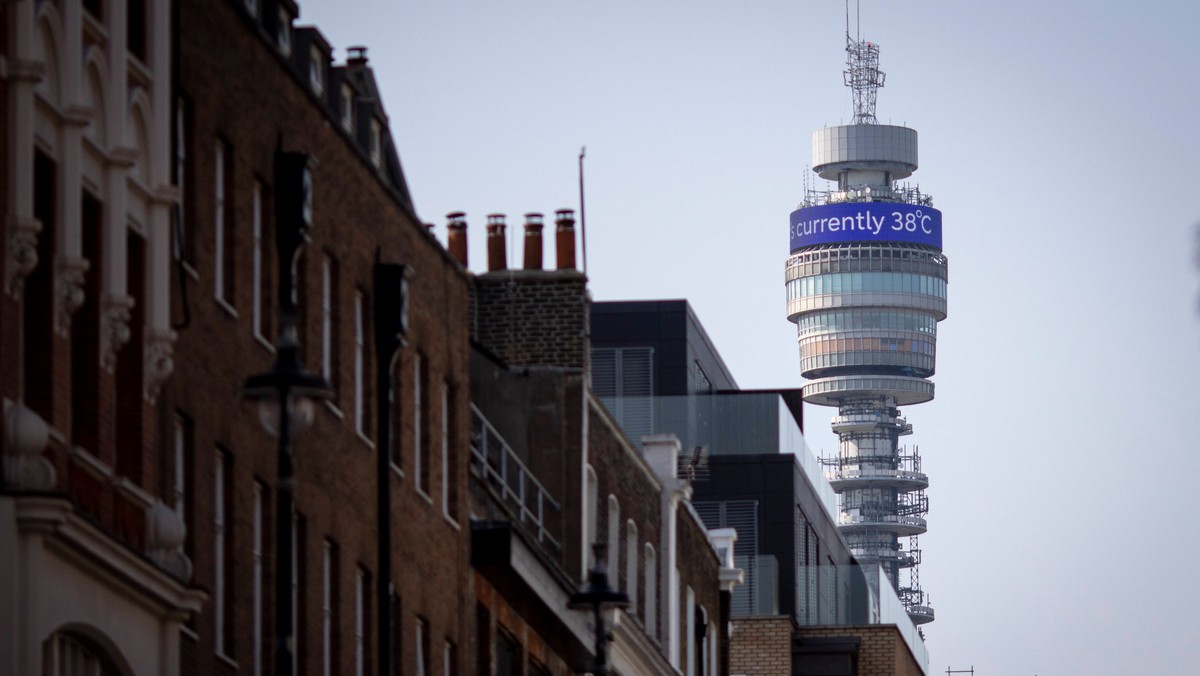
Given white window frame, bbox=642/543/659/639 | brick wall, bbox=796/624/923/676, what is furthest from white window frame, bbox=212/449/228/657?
brick wall, bbox=796/624/923/676

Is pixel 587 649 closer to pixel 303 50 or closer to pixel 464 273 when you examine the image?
pixel 464 273

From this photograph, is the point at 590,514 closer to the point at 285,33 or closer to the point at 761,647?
the point at 285,33

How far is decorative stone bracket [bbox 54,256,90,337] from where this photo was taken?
2298cm

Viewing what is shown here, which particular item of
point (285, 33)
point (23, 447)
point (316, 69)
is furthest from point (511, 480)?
point (23, 447)

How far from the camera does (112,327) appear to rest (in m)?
24.4

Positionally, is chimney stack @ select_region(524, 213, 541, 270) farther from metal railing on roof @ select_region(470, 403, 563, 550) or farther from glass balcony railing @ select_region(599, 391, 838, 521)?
glass balcony railing @ select_region(599, 391, 838, 521)

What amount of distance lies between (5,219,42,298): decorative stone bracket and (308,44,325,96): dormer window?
11694 mm

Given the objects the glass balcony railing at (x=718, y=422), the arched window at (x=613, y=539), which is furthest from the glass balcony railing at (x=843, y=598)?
the arched window at (x=613, y=539)

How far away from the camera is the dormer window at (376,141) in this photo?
37188 mm

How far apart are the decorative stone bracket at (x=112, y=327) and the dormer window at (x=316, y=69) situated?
9.29m

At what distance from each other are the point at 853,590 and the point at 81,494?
178ft

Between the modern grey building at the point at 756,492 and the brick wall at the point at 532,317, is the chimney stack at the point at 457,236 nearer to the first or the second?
the brick wall at the point at 532,317

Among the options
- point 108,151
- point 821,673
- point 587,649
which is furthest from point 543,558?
point 821,673

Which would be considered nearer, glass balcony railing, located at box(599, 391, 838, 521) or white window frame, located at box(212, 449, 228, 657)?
white window frame, located at box(212, 449, 228, 657)
